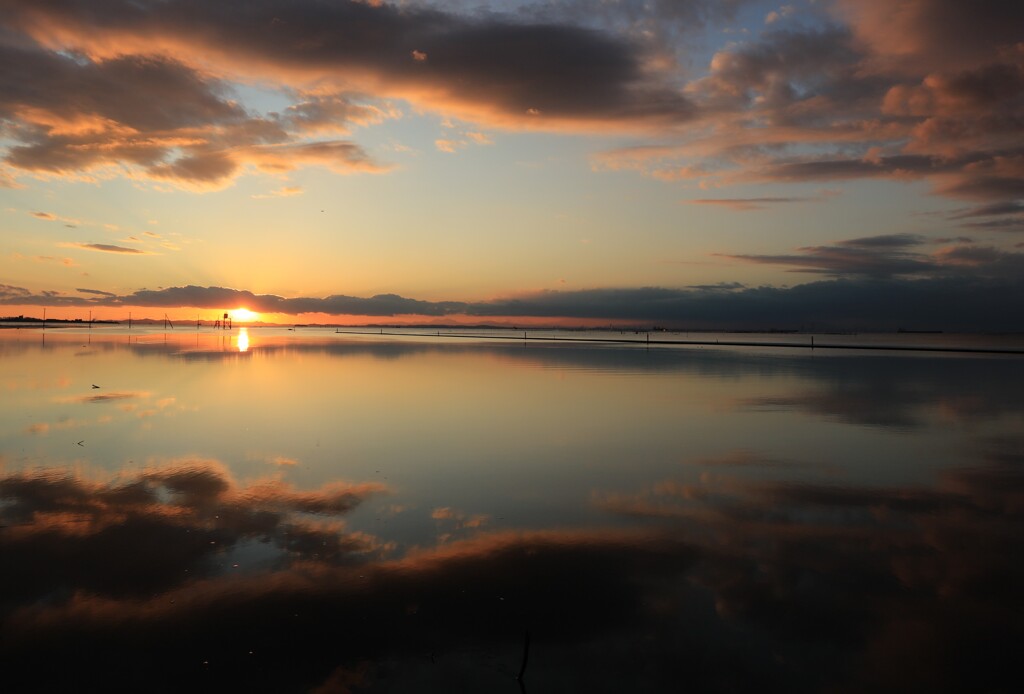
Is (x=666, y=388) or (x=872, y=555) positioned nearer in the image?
(x=872, y=555)

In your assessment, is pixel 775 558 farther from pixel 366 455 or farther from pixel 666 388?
pixel 666 388

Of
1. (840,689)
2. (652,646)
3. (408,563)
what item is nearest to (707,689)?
(652,646)

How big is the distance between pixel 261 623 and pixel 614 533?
6.33 meters

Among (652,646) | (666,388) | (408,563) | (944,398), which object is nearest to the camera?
(652,646)

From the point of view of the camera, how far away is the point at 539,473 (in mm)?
15984

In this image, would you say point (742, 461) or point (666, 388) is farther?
point (666, 388)

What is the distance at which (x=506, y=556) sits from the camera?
1030 cm

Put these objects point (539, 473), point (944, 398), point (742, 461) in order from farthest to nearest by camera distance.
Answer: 1. point (944, 398)
2. point (742, 461)
3. point (539, 473)

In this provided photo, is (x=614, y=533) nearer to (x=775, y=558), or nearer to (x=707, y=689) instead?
(x=775, y=558)

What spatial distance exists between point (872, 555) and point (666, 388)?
87.7ft

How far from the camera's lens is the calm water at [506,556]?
717 cm

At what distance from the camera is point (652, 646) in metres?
7.61

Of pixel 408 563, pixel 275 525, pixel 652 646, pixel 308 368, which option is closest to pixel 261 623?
pixel 408 563

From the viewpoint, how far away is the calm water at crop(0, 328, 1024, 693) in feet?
23.5
